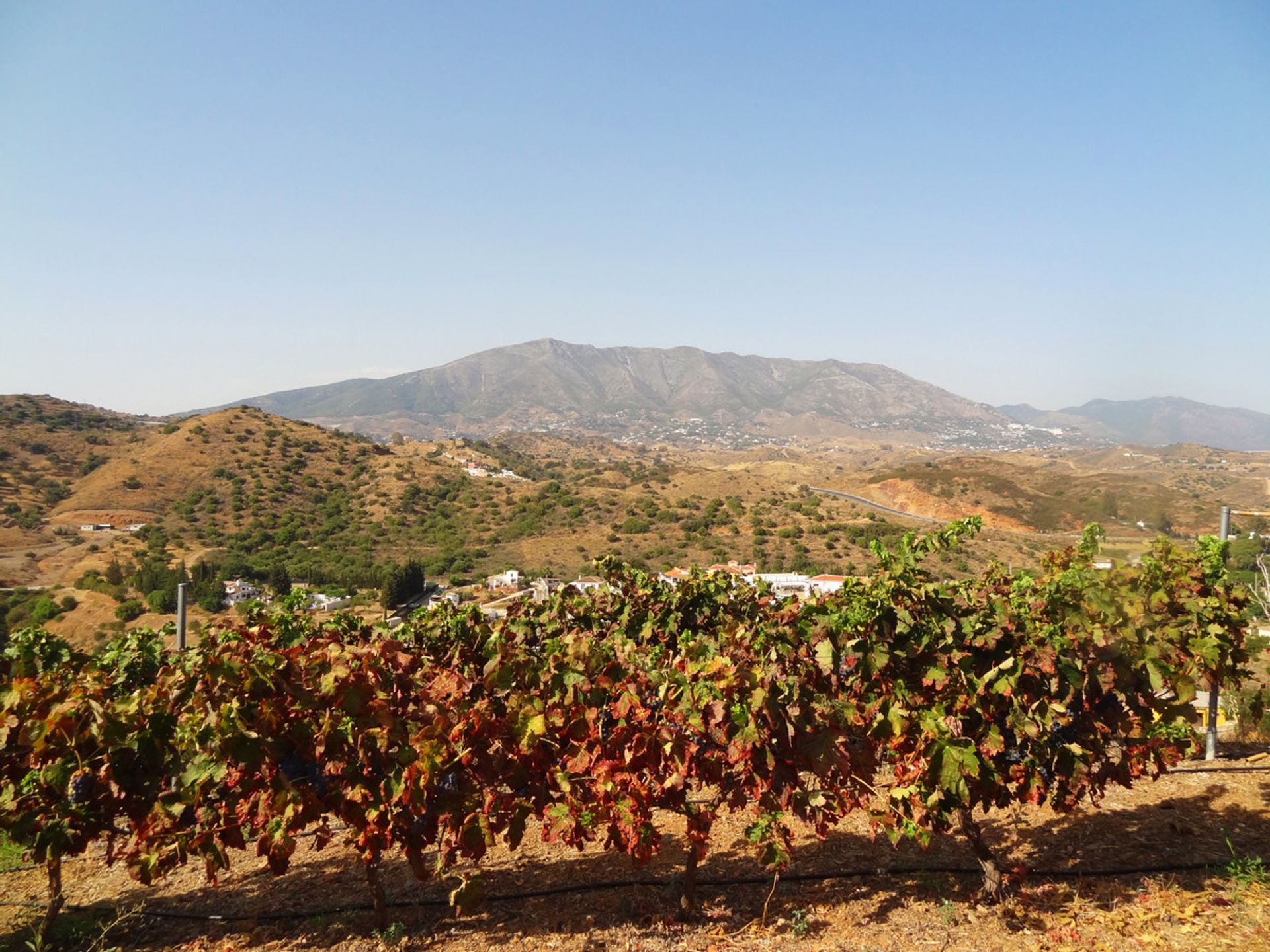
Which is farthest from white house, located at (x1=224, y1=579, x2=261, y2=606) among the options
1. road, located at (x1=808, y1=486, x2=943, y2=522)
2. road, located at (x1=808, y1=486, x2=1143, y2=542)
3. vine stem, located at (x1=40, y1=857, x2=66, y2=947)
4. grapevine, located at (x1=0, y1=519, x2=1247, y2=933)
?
road, located at (x1=808, y1=486, x2=943, y2=522)

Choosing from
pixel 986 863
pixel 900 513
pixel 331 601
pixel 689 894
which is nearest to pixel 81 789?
pixel 689 894

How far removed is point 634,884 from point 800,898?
1.29m

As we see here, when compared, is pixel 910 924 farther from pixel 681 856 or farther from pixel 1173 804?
pixel 1173 804

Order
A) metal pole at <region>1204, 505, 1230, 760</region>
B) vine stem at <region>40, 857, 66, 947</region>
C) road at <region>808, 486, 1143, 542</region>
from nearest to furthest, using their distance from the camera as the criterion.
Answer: vine stem at <region>40, 857, 66, 947</region>
metal pole at <region>1204, 505, 1230, 760</region>
road at <region>808, 486, 1143, 542</region>

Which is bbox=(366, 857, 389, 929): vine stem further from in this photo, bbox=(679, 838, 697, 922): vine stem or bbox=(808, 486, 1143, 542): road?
bbox=(808, 486, 1143, 542): road

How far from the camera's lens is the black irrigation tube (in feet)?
18.8

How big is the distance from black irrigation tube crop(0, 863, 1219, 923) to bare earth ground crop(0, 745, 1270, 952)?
2 cm

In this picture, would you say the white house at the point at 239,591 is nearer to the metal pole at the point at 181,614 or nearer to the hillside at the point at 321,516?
the hillside at the point at 321,516

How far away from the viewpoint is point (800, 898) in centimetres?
569

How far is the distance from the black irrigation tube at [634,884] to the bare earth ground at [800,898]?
1.0 inches

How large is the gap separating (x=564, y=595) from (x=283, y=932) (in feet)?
13.8

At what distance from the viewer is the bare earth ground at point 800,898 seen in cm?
507

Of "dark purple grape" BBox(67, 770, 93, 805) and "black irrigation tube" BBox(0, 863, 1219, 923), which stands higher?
"dark purple grape" BBox(67, 770, 93, 805)

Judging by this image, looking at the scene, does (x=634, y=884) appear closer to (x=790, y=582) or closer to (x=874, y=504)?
(x=790, y=582)
